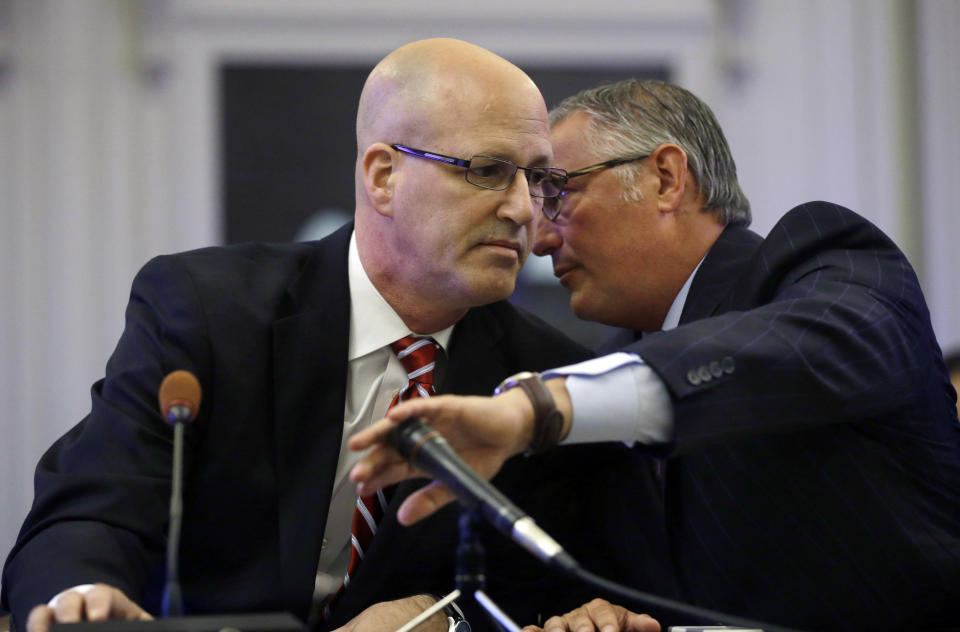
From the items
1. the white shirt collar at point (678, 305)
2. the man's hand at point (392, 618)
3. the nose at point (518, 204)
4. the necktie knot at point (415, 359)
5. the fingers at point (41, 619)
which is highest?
the nose at point (518, 204)

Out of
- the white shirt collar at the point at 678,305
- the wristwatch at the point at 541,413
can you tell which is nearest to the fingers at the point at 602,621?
the wristwatch at the point at 541,413

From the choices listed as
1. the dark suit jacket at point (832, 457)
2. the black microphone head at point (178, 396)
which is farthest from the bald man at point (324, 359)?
the dark suit jacket at point (832, 457)

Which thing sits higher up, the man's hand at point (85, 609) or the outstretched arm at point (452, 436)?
the outstretched arm at point (452, 436)

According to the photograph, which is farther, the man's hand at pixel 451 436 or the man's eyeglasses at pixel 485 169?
the man's eyeglasses at pixel 485 169

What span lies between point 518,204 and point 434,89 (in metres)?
0.27

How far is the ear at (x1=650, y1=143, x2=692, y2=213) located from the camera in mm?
2336

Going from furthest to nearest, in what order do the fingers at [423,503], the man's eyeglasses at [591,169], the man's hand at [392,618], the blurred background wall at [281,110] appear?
the blurred background wall at [281,110] → the man's eyeglasses at [591,169] → the man's hand at [392,618] → the fingers at [423,503]

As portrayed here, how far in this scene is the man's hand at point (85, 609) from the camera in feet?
4.33

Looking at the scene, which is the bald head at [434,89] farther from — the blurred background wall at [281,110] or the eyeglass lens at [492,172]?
the blurred background wall at [281,110]

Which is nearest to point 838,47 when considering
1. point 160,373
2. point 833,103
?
point 833,103

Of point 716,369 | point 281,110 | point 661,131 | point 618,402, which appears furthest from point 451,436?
point 281,110

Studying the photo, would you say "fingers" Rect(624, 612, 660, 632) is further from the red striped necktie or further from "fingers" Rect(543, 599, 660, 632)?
the red striped necktie

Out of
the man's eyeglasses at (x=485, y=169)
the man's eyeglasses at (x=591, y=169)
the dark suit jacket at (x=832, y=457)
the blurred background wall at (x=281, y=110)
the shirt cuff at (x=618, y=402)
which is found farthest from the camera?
the blurred background wall at (x=281, y=110)

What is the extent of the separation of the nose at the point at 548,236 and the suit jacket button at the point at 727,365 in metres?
0.95
